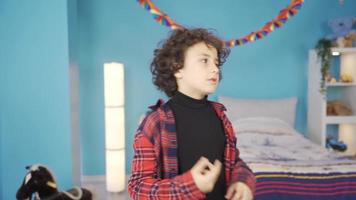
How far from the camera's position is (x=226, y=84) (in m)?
3.32

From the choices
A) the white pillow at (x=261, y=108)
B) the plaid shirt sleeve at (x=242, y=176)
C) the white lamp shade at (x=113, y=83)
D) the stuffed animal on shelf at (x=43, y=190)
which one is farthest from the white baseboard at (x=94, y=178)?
the plaid shirt sleeve at (x=242, y=176)

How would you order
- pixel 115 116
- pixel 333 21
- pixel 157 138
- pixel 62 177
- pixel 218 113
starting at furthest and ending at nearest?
1. pixel 333 21
2. pixel 115 116
3. pixel 62 177
4. pixel 218 113
5. pixel 157 138

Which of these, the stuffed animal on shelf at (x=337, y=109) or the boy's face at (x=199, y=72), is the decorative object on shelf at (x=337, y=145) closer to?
the stuffed animal on shelf at (x=337, y=109)

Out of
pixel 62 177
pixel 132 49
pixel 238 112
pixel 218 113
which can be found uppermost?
pixel 132 49

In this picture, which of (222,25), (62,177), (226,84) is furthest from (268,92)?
(62,177)

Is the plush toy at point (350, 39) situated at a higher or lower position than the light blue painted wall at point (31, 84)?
higher

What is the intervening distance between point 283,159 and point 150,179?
5.47 ft

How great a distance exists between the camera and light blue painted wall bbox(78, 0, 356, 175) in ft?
10.4

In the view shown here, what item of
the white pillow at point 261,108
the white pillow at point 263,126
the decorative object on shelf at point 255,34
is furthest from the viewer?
the white pillow at point 261,108

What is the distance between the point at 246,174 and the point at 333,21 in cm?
273

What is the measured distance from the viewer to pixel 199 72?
3.01 feet

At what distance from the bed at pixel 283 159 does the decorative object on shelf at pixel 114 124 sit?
104cm

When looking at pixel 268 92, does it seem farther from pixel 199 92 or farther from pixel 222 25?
pixel 199 92

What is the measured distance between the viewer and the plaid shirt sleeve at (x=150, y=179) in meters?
0.74
